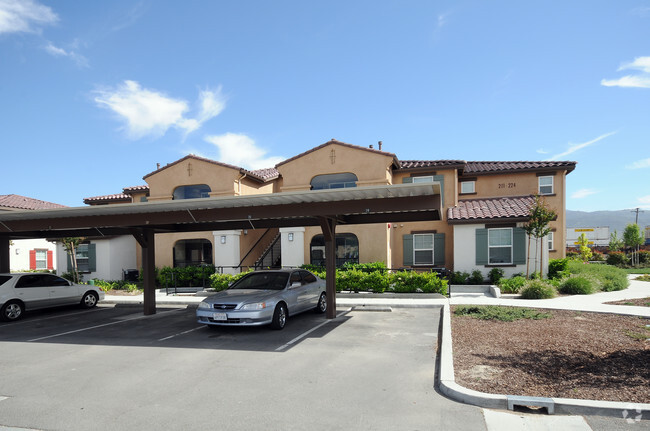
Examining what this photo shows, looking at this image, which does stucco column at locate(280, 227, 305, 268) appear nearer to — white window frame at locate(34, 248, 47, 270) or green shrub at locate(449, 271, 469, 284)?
green shrub at locate(449, 271, 469, 284)

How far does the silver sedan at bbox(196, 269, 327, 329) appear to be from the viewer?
991 cm

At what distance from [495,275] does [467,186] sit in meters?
7.18

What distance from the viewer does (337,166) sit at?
2005 cm

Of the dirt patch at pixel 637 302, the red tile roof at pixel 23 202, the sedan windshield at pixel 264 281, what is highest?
the red tile roof at pixel 23 202

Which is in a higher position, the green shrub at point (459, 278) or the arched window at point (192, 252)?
the arched window at point (192, 252)

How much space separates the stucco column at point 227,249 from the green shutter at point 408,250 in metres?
8.58

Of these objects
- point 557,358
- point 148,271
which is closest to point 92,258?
point 148,271

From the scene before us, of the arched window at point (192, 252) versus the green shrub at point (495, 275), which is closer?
the green shrub at point (495, 275)

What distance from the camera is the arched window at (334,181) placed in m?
20.1

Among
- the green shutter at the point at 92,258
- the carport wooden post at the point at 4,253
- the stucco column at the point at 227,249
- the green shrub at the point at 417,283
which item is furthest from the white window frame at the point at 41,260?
the green shrub at the point at 417,283

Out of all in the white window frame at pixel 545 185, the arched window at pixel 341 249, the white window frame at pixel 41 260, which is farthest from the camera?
the white window frame at pixel 41 260

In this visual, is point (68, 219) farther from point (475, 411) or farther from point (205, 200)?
point (475, 411)

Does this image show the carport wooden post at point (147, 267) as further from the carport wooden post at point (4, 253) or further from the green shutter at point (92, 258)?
the green shutter at point (92, 258)

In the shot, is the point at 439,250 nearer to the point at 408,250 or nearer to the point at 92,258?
the point at 408,250
